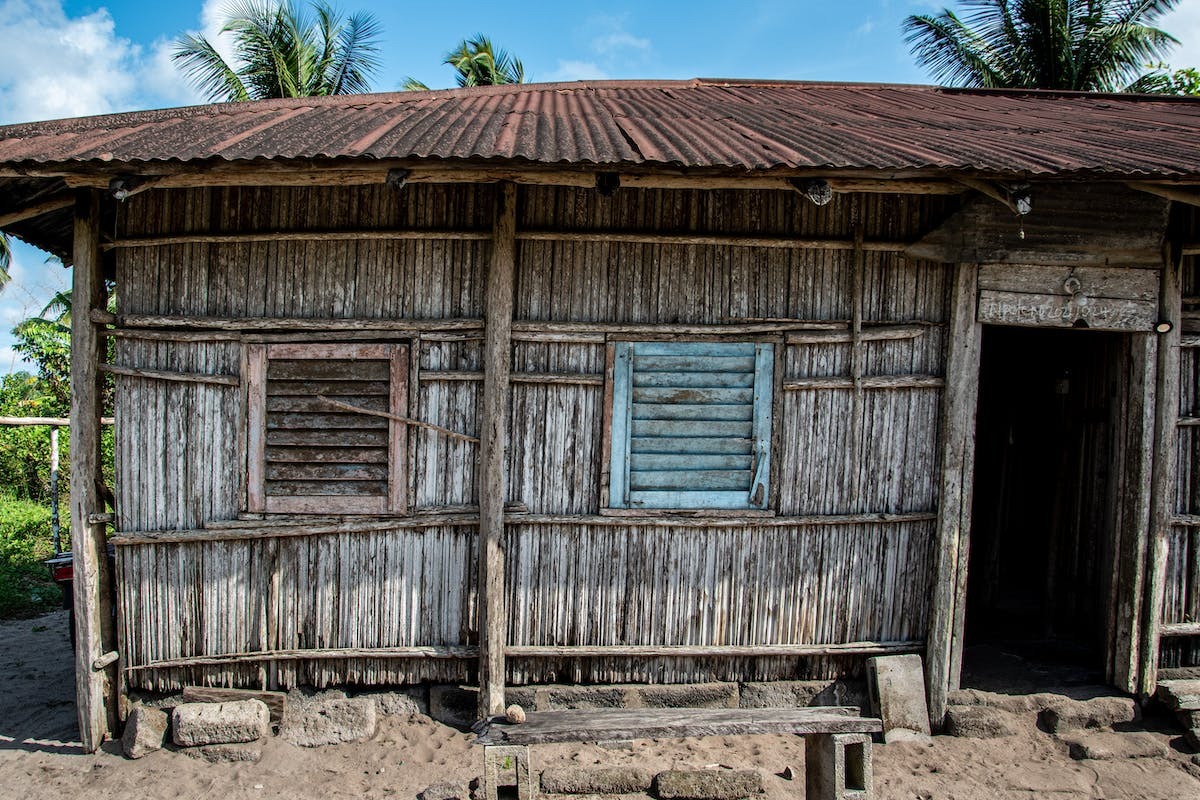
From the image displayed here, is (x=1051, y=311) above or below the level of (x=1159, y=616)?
above

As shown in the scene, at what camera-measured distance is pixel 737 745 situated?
15.4 ft

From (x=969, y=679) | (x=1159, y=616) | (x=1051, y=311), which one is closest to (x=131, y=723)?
(x=969, y=679)

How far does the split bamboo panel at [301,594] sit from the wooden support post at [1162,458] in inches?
173

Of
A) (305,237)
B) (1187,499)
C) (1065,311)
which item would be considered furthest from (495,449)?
(1187,499)

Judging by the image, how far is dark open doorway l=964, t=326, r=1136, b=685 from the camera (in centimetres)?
529

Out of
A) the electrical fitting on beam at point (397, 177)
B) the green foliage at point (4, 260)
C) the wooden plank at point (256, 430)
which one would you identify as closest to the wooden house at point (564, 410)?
the wooden plank at point (256, 430)

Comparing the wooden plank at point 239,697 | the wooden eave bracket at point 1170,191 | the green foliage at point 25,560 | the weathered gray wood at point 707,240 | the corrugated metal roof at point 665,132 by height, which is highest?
the corrugated metal roof at point 665,132

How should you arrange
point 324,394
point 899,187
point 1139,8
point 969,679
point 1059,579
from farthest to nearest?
point 1139,8, point 1059,579, point 969,679, point 324,394, point 899,187

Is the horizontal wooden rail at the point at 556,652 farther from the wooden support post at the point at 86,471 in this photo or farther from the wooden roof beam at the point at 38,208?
the wooden roof beam at the point at 38,208

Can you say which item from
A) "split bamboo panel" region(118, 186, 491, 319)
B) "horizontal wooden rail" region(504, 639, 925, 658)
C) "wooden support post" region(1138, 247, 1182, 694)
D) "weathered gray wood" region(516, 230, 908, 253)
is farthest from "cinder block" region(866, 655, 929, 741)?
"split bamboo panel" region(118, 186, 491, 319)

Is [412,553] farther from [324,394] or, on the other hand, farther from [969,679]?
[969,679]

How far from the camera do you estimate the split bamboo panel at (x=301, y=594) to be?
477 cm

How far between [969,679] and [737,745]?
70.1 inches

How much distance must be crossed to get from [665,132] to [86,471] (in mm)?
4228
